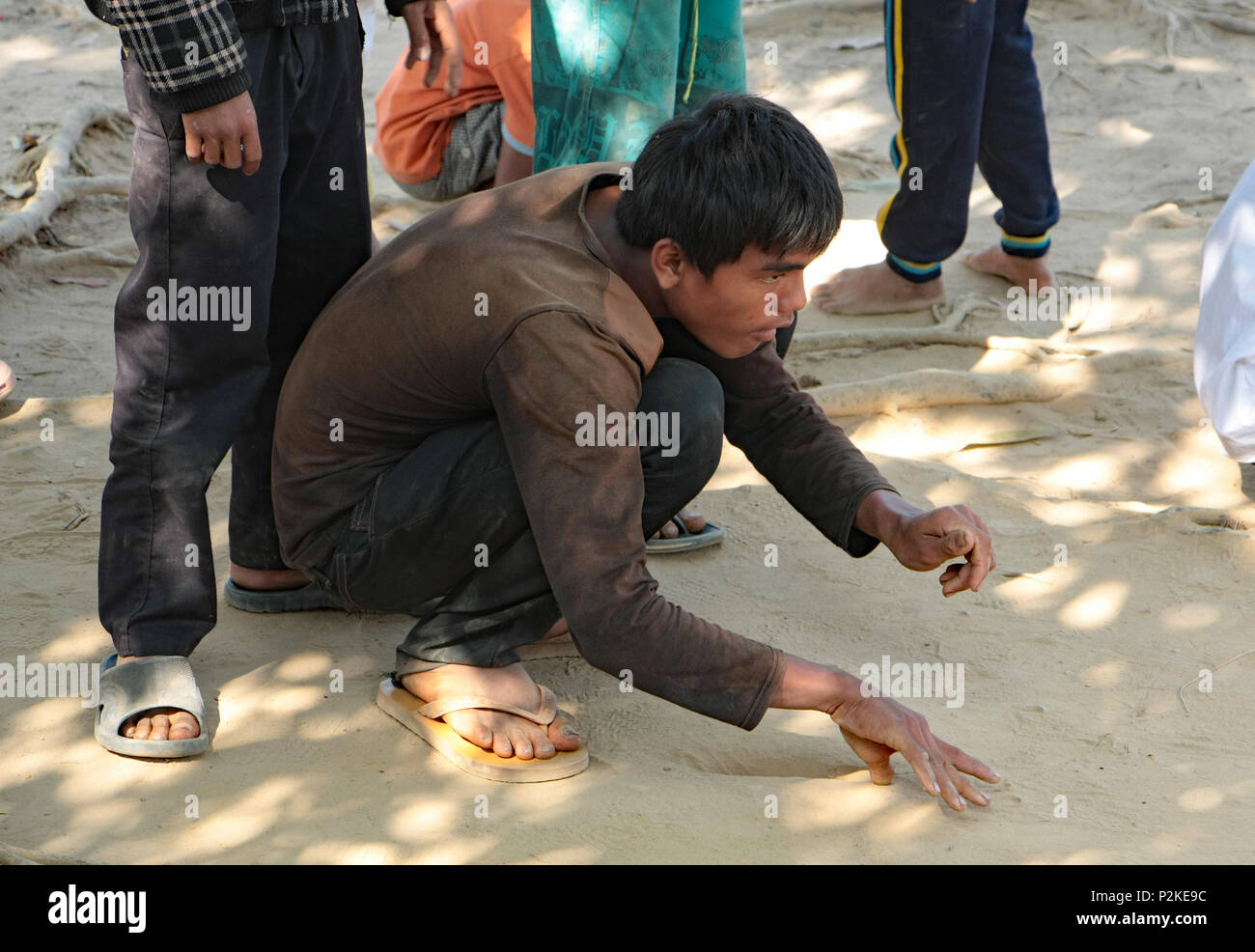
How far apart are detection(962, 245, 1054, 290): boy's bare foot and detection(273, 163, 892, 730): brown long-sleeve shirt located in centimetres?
230

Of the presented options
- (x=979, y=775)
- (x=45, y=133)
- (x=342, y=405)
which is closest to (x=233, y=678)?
(x=342, y=405)

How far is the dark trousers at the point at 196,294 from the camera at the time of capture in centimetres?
202

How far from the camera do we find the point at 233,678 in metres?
2.31

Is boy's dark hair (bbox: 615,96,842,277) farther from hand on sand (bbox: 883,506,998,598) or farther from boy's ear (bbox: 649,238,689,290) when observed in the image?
hand on sand (bbox: 883,506,998,598)

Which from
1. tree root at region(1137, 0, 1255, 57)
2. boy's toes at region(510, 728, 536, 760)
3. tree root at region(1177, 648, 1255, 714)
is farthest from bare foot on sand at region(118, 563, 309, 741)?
tree root at region(1137, 0, 1255, 57)

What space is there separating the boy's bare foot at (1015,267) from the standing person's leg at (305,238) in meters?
2.57

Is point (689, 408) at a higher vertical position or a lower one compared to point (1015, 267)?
higher

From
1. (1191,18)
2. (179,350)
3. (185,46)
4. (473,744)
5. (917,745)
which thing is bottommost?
(473,744)

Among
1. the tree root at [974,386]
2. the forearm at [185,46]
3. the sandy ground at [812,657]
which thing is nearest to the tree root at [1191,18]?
the sandy ground at [812,657]

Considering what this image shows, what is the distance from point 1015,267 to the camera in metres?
4.28

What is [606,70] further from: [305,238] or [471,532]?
[471,532]

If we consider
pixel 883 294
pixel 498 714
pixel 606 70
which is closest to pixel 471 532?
→ pixel 498 714

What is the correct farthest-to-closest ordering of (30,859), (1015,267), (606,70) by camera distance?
1. (1015,267)
2. (606,70)
3. (30,859)

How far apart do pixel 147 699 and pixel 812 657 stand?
1.17m
